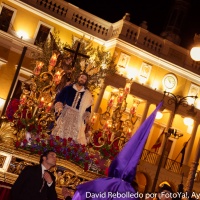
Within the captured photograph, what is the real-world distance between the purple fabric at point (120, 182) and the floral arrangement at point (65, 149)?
357 centimetres

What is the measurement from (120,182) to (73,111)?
17.3ft

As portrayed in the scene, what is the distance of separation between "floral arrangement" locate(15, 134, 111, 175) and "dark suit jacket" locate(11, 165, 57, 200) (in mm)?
1890

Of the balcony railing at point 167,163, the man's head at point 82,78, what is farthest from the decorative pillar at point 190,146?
the man's head at point 82,78

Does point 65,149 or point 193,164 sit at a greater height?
point 193,164

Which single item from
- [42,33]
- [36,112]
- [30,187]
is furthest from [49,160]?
[42,33]

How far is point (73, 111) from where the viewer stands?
9.50 meters

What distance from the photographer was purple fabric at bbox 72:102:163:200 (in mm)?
4309

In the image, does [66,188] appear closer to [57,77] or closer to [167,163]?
[57,77]

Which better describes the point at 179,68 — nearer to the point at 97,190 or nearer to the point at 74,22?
the point at 74,22

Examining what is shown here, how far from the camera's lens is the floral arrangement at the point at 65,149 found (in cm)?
782

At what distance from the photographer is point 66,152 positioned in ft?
26.6

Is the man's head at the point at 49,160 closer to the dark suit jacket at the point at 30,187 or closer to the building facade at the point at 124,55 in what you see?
the dark suit jacket at the point at 30,187

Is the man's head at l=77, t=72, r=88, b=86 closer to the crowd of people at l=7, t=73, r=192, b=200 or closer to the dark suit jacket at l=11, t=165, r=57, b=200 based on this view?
the crowd of people at l=7, t=73, r=192, b=200

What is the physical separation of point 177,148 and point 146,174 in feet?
20.4
